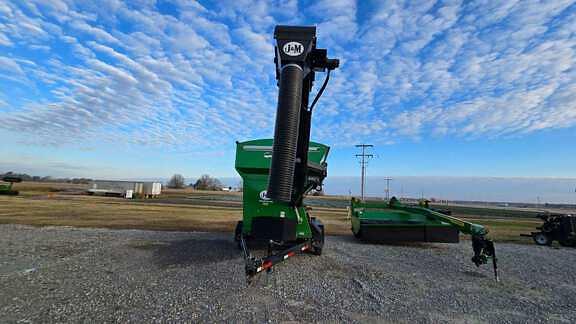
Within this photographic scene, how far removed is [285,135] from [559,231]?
38.7 feet

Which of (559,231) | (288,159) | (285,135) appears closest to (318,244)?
(288,159)

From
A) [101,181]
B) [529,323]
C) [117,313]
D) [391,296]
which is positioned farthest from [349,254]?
[101,181]

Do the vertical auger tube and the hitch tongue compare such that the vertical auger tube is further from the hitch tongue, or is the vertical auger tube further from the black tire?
the hitch tongue

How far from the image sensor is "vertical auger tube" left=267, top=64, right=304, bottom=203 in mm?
3957

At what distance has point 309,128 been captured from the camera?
476 cm

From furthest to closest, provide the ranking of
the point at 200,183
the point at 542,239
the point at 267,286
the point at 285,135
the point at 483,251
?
the point at 200,183, the point at 542,239, the point at 483,251, the point at 267,286, the point at 285,135

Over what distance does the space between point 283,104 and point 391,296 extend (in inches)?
132

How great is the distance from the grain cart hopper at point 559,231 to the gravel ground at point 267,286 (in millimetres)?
2697

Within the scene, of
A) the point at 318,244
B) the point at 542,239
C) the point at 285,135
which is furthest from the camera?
the point at 542,239

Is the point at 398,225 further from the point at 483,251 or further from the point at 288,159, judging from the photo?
the point at 288,159

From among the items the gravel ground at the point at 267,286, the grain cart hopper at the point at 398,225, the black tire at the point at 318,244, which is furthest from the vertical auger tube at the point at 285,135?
the grain cart hopper at the point at 398,225

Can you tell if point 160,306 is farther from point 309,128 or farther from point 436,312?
point 436,312

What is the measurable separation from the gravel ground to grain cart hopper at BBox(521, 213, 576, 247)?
2697 millimetres

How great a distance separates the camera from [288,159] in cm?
397
